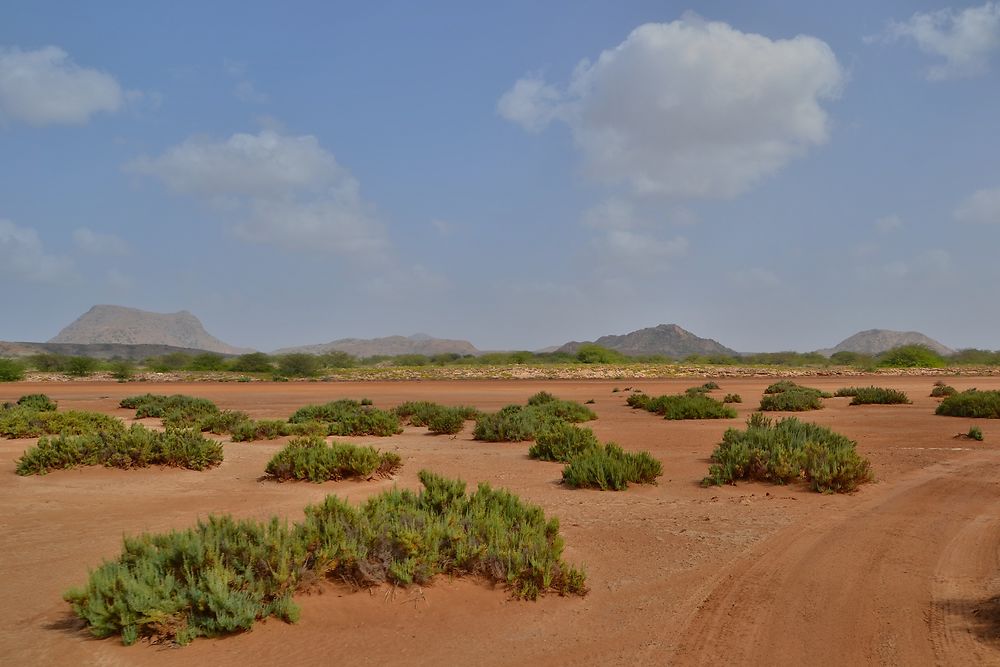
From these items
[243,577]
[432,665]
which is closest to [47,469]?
[243,577]

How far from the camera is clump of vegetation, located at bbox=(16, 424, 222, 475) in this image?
1159 cm

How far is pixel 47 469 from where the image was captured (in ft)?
37.7

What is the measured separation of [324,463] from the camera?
11.0m

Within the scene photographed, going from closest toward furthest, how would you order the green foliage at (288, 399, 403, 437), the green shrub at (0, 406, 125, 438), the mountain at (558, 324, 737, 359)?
the green shrub at (0, 406, 125, 438) → the green foliage at (288, 399, 403, 437) → the mountain at (558, 324, 737, 359)

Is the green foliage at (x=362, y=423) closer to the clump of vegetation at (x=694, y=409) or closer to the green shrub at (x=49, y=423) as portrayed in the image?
the green shrub at (x=49, y=423)

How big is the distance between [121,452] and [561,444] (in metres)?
7.79

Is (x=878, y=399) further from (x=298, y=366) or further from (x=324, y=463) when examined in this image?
(x=298, y=366)

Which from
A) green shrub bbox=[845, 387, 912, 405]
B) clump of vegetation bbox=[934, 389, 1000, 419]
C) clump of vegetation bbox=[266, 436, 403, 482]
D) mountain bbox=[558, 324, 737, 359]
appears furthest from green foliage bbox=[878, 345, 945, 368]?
mountain bbox=[558, 324, 737, 359]

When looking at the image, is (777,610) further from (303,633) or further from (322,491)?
(322,491)

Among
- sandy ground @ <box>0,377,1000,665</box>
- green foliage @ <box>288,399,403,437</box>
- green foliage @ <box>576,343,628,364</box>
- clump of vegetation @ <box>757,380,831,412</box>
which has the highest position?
green foliage @ <box>576,343,628,364</box>

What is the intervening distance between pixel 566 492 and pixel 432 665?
231 inches

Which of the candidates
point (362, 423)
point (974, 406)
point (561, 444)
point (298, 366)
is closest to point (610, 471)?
point (561, 444)

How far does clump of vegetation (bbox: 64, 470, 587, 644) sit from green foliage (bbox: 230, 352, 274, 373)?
220ft

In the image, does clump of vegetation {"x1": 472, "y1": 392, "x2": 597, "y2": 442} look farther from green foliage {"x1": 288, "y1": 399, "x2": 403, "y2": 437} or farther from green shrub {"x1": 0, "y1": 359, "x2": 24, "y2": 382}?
green shrub {"x1": 0, "y1": 359, "x2": 24, "y2": 382}
